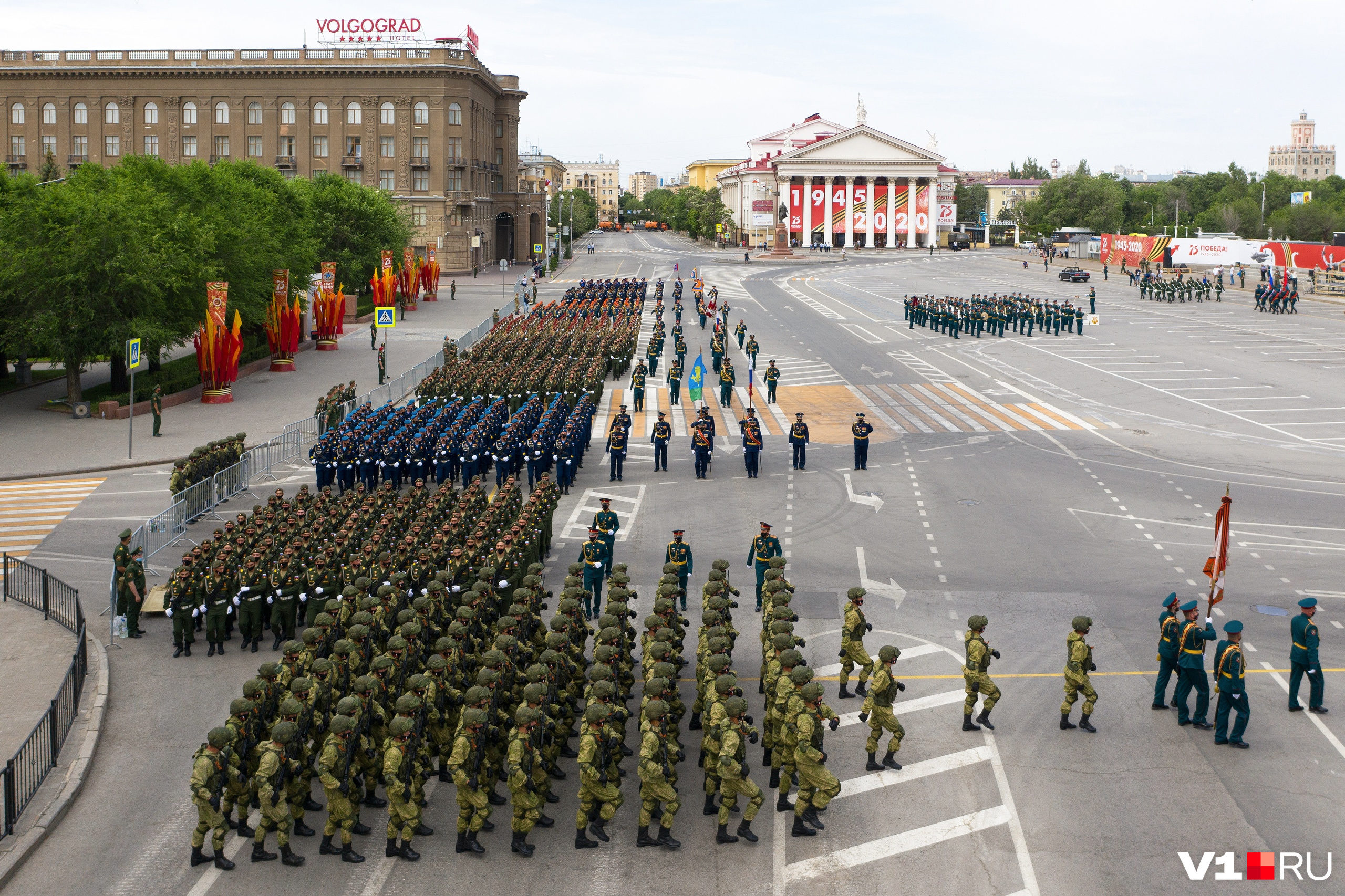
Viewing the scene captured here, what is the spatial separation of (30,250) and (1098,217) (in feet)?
457

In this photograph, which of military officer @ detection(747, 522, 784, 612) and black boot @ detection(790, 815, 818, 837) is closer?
black boot @ detection(790, 815, 818, 837)

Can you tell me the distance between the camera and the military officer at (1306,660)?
15.1 m

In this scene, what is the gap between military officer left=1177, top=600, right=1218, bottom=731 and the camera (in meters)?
15.1

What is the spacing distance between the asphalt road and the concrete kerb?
0.16 m

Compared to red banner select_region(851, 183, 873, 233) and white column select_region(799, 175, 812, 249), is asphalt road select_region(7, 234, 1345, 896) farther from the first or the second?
red banner select_region(851, 183, 873, 233)

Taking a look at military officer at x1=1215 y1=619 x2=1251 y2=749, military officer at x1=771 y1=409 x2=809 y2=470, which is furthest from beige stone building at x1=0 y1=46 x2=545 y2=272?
military officer at x1=1215 y1=619 x2=1251 y2=749

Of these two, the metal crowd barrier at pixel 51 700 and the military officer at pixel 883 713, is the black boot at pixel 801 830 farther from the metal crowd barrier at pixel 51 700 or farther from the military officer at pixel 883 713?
the metal crowd barrier at pixel 51 700

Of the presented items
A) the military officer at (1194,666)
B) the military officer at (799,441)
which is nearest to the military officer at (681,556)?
the military officer at (1194,666)

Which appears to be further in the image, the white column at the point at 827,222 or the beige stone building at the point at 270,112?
the white column at the point at 827,222

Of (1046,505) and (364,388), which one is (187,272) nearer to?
(364,388)

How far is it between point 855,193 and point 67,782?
154 m

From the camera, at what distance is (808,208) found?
159 meters

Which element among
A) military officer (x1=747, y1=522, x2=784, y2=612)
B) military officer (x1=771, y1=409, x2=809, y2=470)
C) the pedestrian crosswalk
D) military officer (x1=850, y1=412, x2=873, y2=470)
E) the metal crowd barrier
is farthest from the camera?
military officer (x1=771, y1=409, x2=809, y2=470)

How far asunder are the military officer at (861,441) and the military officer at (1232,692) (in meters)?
15.5
